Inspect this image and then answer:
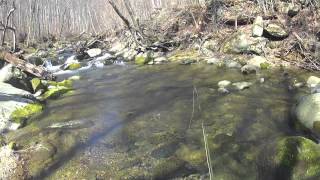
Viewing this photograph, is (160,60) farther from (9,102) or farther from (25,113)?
(25,113)

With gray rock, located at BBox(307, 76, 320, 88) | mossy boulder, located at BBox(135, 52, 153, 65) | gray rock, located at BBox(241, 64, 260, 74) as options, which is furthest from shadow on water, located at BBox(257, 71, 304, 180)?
mossy boulder, located at BBox(135, 52, 153, 65)

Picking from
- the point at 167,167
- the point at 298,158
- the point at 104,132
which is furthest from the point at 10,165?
the point at 298,158

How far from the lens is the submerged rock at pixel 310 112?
5.95 m

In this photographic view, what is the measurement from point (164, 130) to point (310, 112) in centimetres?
248

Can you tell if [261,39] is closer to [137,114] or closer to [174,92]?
[174,92]

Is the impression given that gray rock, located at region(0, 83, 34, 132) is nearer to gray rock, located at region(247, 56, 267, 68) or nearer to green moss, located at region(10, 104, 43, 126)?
green moss, located at region(10, 104, 43, 126)

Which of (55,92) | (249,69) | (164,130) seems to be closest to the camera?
(164,130)

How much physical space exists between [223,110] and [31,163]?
3.77m

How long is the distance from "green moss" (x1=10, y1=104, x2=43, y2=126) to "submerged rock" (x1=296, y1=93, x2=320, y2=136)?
5.45m

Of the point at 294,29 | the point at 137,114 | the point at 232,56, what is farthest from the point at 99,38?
the point at 137,114

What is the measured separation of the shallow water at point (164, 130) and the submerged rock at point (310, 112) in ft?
0.75

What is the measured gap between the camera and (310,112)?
6.26 m

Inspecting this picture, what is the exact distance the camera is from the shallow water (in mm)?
5332

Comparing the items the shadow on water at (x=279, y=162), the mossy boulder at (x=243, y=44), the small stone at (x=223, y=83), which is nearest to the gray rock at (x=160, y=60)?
the mossy boulder at (x=243, y=44)
